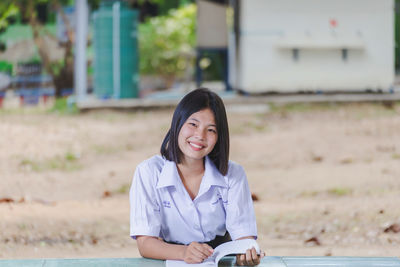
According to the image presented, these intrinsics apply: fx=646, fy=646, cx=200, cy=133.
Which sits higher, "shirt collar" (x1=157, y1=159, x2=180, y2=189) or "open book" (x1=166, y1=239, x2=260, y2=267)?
"shirt collar" (x1=157, y1=159, x2=180, y2=189)

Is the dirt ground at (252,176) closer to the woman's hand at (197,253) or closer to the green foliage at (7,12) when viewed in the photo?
the green foliage at (7,12)

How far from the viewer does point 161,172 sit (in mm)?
2555

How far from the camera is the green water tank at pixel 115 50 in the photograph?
1212cm

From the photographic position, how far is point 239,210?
2504 millimetres

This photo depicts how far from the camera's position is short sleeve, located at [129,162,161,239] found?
8.09 feet

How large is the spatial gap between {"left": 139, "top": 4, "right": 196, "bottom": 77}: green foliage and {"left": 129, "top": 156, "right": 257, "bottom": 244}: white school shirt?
1486cm

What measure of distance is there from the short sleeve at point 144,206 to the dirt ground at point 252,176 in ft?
6.01

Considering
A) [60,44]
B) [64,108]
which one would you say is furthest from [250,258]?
[60,44]

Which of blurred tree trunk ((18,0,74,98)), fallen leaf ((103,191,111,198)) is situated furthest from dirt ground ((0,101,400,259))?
blurred tree trunk ((18,0,74,98))

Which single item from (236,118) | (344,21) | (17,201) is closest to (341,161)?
(236,118)

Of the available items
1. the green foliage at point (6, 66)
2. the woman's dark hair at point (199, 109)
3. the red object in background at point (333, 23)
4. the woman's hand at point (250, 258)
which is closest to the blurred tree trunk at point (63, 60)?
the green foliage at point (6, 66)

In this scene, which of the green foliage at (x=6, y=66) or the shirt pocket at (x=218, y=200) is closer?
the shirt pocket at (x=218, y=200)

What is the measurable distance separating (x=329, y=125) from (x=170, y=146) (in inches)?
321

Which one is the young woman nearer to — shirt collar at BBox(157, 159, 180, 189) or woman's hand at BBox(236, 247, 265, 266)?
shirt collar at BBox(157, 159, 180, 189)
